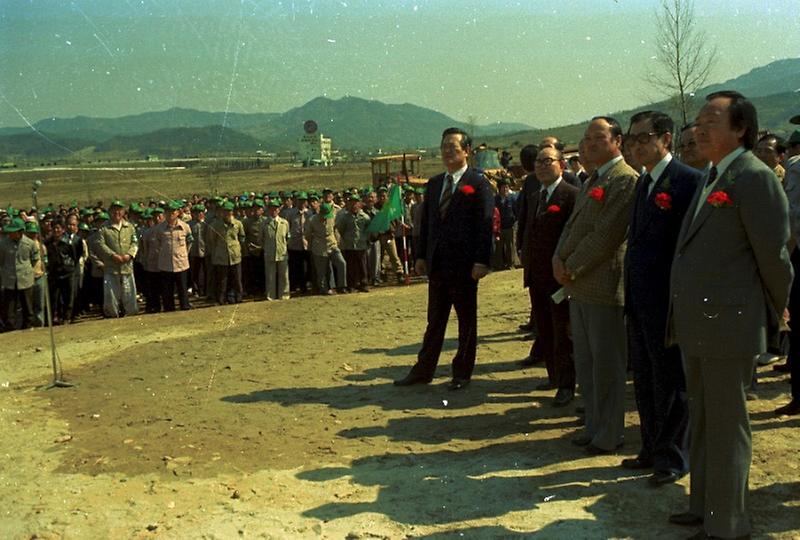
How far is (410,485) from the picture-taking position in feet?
16.0

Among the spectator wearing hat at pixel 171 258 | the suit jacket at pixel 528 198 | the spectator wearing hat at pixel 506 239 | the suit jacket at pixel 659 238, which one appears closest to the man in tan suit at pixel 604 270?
the suit jacket at pixel 659 238

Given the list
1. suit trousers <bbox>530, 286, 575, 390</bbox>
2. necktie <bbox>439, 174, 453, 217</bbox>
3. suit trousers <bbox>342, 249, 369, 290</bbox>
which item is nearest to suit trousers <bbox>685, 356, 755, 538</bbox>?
suit trousers <bbox>530, 286, 575, 390</bbox>

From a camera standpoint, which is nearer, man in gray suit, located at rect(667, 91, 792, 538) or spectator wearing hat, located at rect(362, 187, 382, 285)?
man in gray suit, located at rect(667, 91, 792, 538)

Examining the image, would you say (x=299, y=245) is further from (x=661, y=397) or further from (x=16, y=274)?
(x=661, y=397)

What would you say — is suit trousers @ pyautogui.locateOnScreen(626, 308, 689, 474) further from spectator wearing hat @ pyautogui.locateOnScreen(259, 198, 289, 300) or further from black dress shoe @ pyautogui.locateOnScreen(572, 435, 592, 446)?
spectator wearing hat @ pyautogui.locateOnScreen(259, 198, 289, 300)

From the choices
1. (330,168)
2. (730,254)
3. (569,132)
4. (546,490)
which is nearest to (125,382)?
(546,490)

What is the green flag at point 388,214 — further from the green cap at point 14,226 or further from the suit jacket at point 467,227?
the suit jacket at point 467,227

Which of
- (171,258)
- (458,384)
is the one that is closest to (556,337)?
(458,384)

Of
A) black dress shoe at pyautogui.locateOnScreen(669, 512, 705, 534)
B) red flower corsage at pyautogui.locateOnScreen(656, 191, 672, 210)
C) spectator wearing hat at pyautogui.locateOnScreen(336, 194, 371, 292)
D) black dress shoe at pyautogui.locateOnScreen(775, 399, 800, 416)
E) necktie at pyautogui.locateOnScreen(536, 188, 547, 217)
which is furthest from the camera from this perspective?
spectator wearing hat at pyautogui.locateOnScreen(336, 194, 371, 292)

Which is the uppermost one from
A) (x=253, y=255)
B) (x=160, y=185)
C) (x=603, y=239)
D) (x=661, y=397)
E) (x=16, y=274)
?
(x=160, y=185)

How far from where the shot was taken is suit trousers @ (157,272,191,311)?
13.5 m

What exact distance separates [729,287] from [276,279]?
1191cm

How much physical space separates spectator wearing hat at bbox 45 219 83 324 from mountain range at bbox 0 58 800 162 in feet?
4.84

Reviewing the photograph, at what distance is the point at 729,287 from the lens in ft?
12.3
